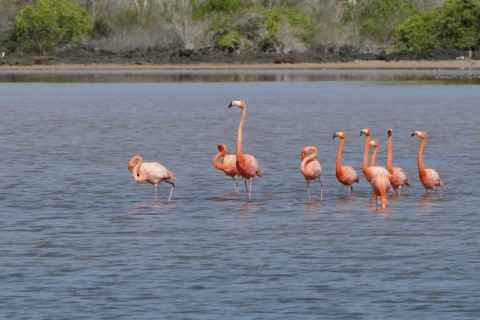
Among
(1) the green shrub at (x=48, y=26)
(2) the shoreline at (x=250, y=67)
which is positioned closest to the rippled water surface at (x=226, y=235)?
(2) the shoreline at (x=250, y=67)

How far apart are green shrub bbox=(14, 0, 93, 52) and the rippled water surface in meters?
59.8

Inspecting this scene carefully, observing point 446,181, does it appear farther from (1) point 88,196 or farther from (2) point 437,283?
(2) point 437,283

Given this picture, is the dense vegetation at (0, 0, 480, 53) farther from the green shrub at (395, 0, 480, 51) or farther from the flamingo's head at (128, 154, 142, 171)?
the flamingo's head at (128, 154, 142, 171)

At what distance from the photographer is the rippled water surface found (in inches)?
444

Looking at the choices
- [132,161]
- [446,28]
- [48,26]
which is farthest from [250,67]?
[132,161]

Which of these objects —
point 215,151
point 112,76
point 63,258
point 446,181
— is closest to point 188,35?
point 112,76

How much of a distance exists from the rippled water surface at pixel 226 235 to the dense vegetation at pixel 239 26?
5813 centimetres

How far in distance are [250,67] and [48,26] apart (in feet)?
48.8

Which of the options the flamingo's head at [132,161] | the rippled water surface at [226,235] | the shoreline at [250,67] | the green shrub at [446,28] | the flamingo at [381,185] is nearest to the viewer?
the rippled water surface at [226,235]

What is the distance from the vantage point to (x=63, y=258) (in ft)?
43.8

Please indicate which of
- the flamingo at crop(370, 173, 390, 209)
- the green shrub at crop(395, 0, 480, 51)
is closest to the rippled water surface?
the flamingo at crop(370, 173, 390, 209)

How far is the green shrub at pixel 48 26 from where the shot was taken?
9062 centimetres

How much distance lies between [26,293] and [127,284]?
3.08 feet

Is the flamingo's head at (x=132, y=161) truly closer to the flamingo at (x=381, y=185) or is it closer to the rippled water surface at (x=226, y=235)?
the rippled water surface at (x=226, y=235)
